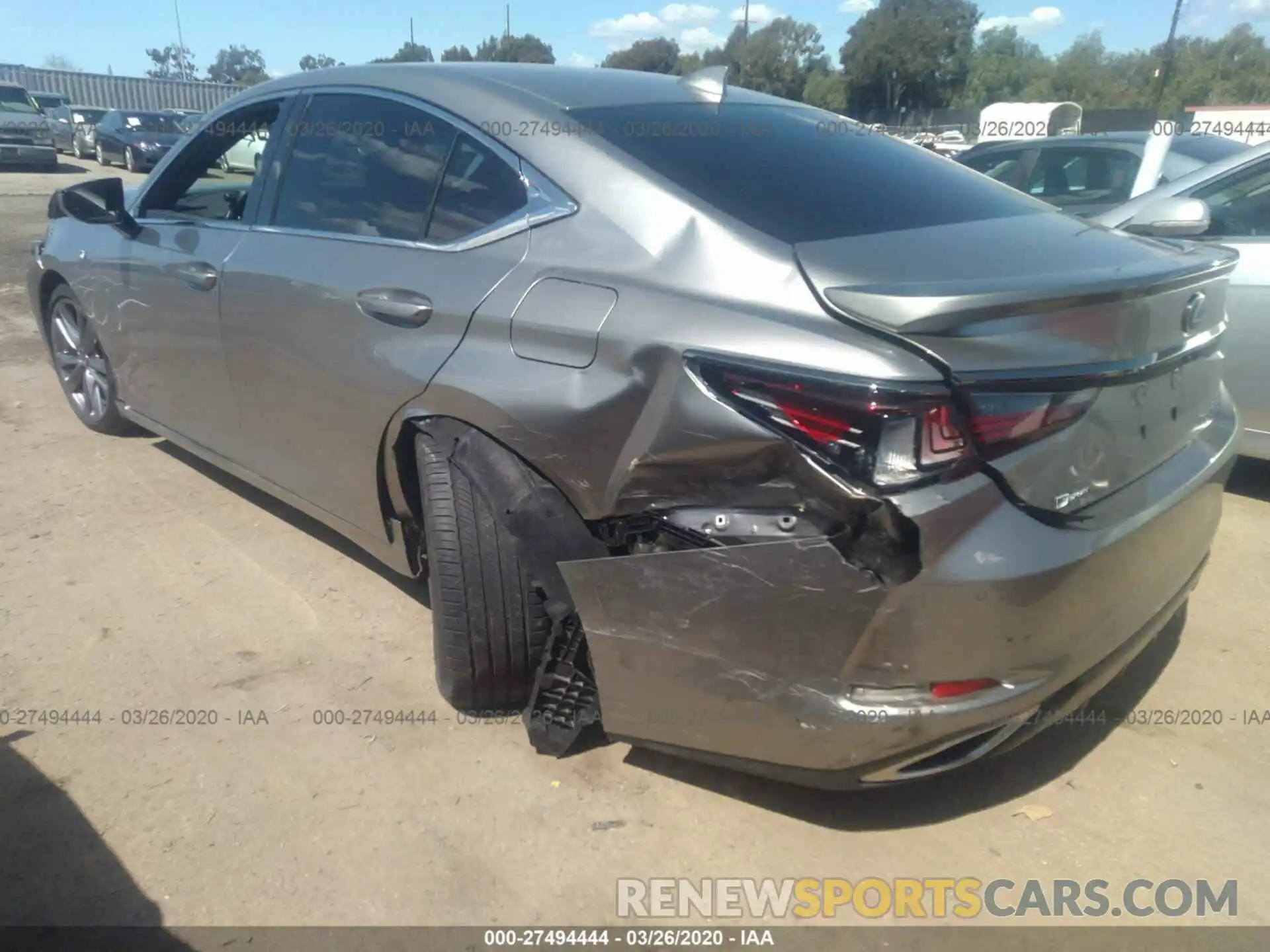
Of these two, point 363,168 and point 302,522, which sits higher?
point 363,168

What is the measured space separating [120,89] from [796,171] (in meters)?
46.7

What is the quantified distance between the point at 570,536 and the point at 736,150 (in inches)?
42.9

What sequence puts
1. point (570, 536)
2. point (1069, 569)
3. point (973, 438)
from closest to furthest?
1. point (973, 438)
2. point (1069, 569)
3. point (570, 536)

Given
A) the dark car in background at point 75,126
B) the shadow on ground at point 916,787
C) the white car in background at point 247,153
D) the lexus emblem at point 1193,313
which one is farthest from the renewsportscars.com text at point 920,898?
the dark car in background at point 75,126

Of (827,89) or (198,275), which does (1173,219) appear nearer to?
(198,275)

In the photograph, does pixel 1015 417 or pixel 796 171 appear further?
pixel 796 171

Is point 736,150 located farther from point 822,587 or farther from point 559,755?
point 559,755

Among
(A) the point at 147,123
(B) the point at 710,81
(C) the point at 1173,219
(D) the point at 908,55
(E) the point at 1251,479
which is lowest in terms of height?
(E) the point at 1251,479

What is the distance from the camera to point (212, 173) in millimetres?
4141

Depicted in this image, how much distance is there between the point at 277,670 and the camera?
3.02 metres

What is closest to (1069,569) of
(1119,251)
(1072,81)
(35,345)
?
(1119,251)

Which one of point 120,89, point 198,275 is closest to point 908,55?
point 120,89

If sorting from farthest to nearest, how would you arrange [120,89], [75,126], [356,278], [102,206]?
1. [120,89]
2. [75,126]
3. [102,206]
4. [356,278]

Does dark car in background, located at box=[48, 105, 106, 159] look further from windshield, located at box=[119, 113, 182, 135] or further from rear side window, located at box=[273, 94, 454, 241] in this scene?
rear side window, located at box=[273, 94, 454, 241]
